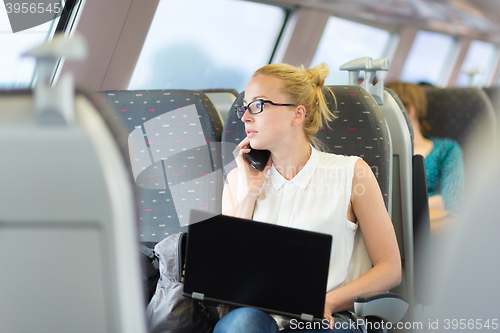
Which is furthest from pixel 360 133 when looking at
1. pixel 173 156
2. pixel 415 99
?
pixel 415 99

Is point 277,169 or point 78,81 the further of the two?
point 277,169

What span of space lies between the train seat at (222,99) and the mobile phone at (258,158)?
0.57 m

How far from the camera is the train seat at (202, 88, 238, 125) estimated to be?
2018 millimetres

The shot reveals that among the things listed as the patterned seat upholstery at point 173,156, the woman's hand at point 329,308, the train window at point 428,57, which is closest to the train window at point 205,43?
the patterned seat upholstery at point 173,156

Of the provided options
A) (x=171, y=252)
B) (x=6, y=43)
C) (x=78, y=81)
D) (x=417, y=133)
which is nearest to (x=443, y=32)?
(x=417, y=133)

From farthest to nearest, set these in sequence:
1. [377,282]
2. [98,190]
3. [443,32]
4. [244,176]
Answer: [443,32]
[244,176]
[377,282]
[98,190]

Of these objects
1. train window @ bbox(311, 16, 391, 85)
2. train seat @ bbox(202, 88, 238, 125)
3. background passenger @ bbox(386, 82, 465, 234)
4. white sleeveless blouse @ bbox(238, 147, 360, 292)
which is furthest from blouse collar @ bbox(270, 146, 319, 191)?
train window @ bbox(311, 16, 391, 85)

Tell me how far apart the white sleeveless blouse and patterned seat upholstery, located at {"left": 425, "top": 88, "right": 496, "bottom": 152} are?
149 centimetres

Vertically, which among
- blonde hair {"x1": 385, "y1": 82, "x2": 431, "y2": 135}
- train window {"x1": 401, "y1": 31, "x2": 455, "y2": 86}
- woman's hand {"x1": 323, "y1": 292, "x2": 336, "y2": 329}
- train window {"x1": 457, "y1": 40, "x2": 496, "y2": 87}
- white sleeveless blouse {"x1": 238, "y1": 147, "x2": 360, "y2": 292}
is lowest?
woman's hand {"x1": 323, "y1": 292, "x2": 336, "y2": 329}

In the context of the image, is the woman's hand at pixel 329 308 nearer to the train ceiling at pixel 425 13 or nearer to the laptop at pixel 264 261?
the laptop at pixel 264 261

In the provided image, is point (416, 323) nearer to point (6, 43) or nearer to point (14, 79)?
point (14, 79)

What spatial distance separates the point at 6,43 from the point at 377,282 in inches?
78.5

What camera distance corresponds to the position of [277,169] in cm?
143

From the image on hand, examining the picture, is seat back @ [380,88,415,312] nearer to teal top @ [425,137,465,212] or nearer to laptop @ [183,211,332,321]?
laptop @ [183,211,332,321]
